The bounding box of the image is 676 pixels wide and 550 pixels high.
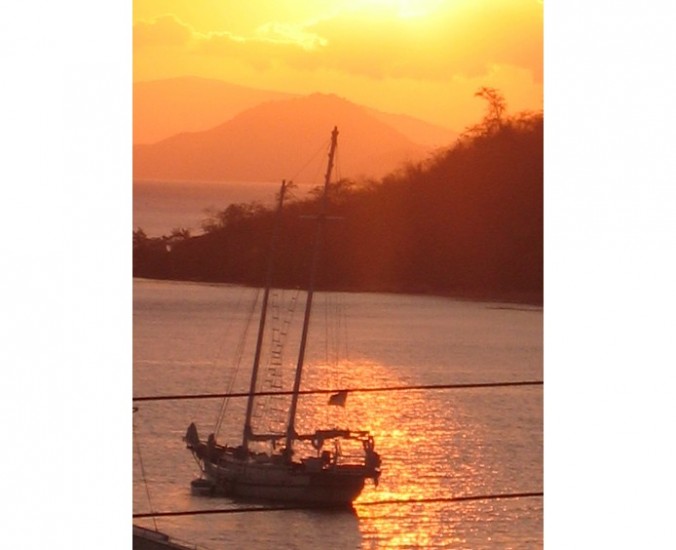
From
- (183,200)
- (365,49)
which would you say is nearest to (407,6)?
(365,49)

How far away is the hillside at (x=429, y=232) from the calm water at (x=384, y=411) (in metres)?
0.04

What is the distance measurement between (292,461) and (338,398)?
0.58 feet

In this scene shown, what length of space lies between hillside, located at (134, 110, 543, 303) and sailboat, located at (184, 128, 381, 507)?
0.23ft

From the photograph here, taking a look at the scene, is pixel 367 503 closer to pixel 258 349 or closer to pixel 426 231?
pixel 258 349

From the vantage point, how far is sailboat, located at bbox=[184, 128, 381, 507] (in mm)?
2975

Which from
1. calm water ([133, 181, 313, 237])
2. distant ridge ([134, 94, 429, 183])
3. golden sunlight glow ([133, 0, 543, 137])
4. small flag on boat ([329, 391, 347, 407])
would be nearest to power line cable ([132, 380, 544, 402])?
small flag on boat ([329, 391, 347, 407])

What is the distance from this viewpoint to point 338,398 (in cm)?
304
